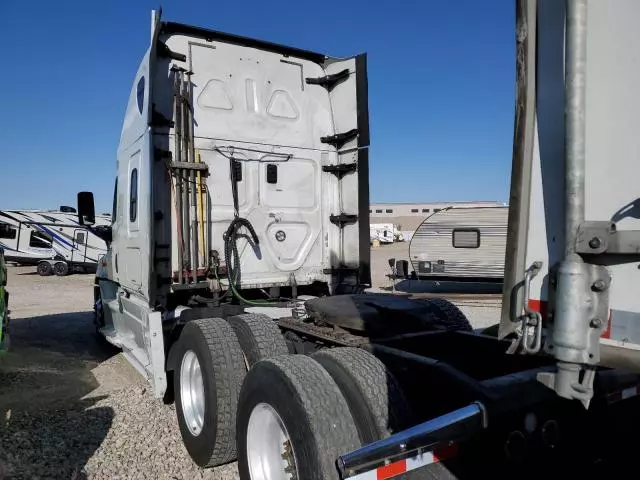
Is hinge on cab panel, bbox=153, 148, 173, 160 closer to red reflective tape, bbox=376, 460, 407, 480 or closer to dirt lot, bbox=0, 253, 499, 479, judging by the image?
dirt lot, bbox=0, 253, 499, 479

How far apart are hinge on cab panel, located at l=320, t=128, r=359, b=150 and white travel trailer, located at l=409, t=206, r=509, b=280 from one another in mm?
7916

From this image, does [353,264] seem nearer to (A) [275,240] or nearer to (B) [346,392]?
(A) [275,240]

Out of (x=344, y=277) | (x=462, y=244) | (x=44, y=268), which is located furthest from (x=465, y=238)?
(x=44, y=268)

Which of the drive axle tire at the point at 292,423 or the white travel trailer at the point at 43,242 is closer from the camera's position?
the drive axle tire at the point at 292,423

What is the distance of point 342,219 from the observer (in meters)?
5.62

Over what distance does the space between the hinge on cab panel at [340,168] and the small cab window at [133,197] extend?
6.83 feet

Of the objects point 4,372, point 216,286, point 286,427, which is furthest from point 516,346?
point 4,372

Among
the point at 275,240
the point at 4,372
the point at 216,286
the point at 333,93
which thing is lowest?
the point at 4,372

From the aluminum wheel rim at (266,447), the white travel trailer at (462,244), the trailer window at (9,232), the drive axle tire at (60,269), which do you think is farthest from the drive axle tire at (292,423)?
the drive axle tire at (60,269)

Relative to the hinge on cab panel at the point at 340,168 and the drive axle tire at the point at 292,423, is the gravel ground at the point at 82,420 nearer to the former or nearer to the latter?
the drive axle tire at the point at 292,423

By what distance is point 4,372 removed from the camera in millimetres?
6523

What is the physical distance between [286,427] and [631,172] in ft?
6.45

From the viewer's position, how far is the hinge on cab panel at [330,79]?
5.53 metres

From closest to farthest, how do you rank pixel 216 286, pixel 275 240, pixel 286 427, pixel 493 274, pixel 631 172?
pixel 631 172, pixel 286 427, pixel 216 286, pixel 275 240, pixel 493 274
